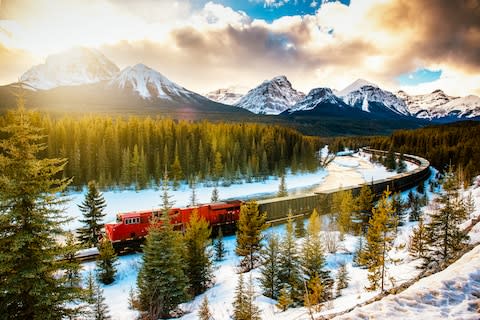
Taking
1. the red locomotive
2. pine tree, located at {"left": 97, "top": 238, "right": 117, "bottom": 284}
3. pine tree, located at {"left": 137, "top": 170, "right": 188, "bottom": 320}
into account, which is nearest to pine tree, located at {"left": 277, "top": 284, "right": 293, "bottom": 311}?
pine tree, located at {"left": 137, "top": 170, "right": 188, "bottom": 320}

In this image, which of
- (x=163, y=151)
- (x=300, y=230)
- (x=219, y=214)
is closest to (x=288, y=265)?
(x=300, y=230)

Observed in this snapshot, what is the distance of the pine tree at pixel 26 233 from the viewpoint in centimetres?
1015

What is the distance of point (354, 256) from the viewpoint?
26562 mm

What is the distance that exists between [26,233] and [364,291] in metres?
18.2

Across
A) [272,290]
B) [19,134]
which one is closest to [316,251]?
[272,290]

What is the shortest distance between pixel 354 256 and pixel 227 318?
15.2 metres

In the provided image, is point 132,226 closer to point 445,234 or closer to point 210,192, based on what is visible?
point 445,234

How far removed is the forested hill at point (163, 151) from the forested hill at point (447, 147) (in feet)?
125

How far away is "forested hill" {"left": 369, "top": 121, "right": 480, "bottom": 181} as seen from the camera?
2646 inches

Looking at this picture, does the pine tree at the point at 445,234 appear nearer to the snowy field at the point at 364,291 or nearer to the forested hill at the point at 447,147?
the snowy field at the point at 364,291

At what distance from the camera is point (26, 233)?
34.0 ft

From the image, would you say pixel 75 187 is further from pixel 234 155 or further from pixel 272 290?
pixel 272 290

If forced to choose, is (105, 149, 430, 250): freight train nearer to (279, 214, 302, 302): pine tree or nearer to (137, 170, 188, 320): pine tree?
(137, 170, 188, 320): pine tree

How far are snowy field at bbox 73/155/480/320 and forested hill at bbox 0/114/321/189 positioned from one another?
38.1 m
